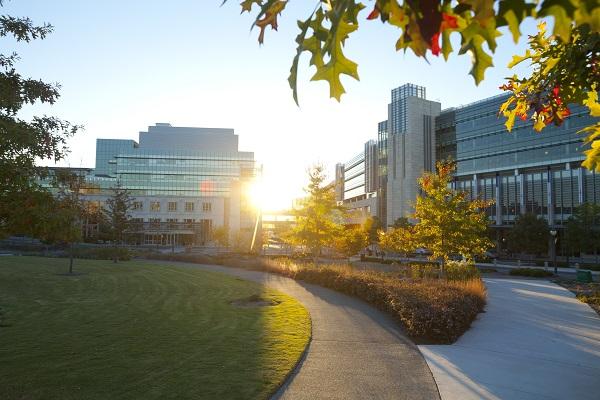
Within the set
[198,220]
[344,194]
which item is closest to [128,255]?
[198,220]

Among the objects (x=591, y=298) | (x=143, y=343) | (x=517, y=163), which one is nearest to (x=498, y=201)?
(x=517, y=163)

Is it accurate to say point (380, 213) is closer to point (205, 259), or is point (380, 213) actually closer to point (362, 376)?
point (205, 259)

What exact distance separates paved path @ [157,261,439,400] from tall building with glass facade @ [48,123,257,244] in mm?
63445

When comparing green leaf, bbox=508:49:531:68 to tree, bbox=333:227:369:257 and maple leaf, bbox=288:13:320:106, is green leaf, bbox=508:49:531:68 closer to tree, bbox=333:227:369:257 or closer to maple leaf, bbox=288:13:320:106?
maple leaf, bbox=288:13:320:106

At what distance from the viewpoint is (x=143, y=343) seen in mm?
9180

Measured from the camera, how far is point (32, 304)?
13727mm

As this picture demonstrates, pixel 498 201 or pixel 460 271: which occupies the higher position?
pixel 498 201

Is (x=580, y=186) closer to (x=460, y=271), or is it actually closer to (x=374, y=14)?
(x=460, y=271)

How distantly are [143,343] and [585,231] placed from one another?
157 feet

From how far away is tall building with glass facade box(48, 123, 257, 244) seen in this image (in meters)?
79.0

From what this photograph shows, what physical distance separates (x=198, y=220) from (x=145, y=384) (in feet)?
252

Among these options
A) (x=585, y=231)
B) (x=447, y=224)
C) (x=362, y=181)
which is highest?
(x=362, y=181)

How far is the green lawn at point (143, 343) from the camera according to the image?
6.66 m

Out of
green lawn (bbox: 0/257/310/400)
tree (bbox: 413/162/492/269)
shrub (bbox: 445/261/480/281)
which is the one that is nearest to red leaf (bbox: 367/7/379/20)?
green lawn (bbox: 0/257/310/400)
